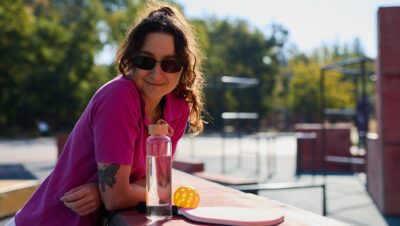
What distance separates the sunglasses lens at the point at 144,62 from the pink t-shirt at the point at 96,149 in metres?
0.08

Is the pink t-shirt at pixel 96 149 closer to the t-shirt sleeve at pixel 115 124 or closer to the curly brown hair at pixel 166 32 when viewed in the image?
the t-shirt sleeve at pixel 115 124

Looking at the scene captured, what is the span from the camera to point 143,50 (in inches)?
71.1

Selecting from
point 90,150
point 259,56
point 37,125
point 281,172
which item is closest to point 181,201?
point 90,150

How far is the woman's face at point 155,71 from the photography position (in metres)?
1.80

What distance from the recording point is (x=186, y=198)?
5.81 ft

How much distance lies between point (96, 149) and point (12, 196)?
2768mm

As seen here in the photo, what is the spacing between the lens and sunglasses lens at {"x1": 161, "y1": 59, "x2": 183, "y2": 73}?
1820 mm

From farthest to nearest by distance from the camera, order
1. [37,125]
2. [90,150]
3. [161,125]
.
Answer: [37,125] → [90,150] → [161,125]

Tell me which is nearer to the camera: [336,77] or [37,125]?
[37,125]

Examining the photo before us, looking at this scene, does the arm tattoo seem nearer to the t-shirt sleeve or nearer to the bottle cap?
the t-shirt sleeve

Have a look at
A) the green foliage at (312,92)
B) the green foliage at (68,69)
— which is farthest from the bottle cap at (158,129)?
the green foliage at (312,92)

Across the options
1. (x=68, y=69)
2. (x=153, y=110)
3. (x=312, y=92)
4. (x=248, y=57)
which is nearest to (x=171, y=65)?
(x=153, y=110)

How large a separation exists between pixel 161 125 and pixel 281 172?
1029cm

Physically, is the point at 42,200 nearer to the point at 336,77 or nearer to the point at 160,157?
the point at 160,157
